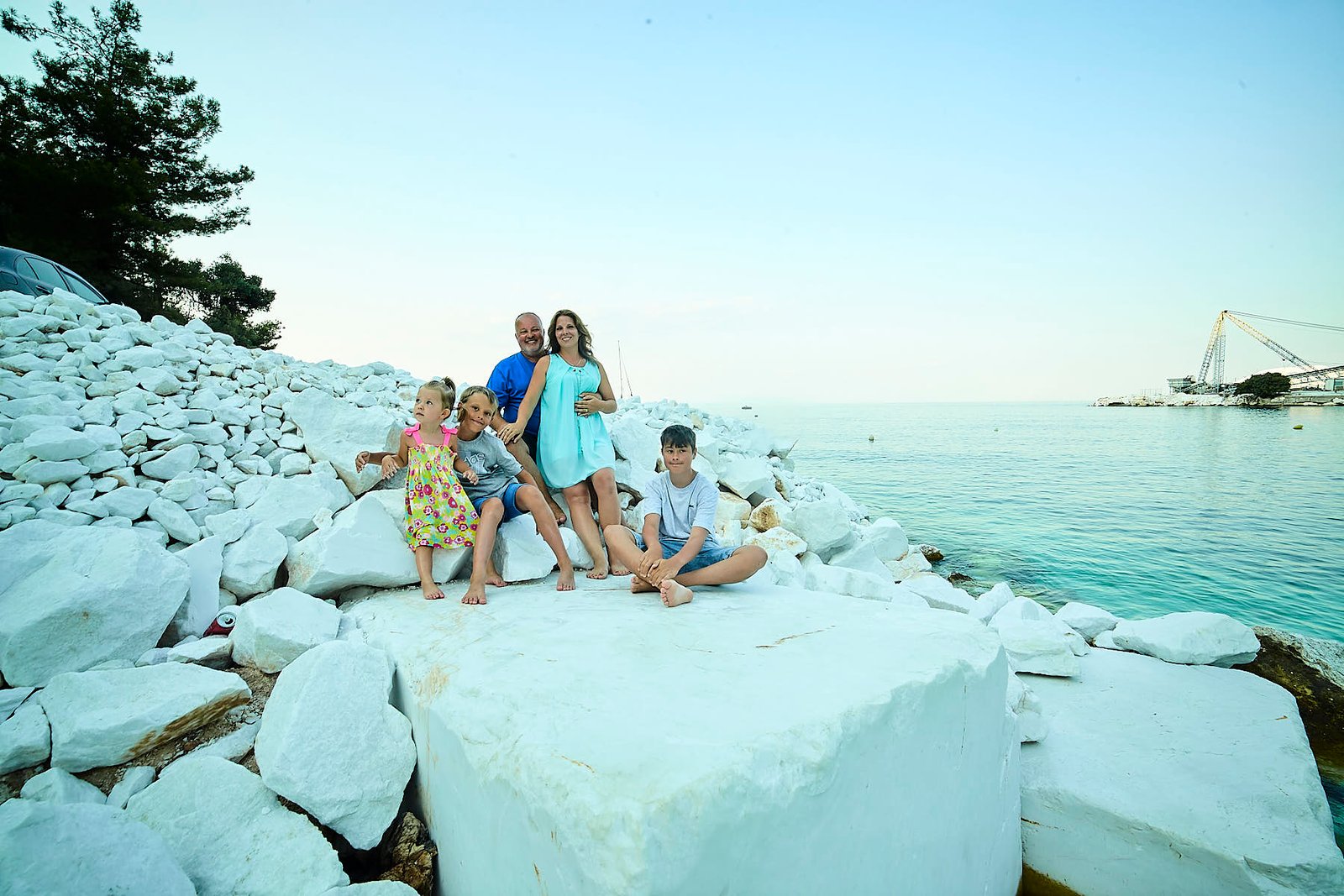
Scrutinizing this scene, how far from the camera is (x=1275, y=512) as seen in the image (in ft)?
33.1

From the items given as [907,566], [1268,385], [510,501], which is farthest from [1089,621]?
[1268,385]

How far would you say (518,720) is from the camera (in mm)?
1750

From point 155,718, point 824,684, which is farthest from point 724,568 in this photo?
point 155,718

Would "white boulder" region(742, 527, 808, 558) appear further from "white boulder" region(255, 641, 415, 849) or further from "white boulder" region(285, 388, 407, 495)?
"white boulder" region(255, 641, 415, 849)

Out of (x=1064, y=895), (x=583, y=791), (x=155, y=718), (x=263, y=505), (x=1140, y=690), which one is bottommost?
(x=1064, y=895)

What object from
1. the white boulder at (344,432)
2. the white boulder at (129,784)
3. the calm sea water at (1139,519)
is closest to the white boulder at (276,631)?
the white boulder at (129,784)

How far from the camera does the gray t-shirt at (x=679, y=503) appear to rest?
337 centimetres

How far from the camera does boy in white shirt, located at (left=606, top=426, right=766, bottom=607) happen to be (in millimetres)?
3041

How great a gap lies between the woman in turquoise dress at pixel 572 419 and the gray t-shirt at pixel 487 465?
0.29m

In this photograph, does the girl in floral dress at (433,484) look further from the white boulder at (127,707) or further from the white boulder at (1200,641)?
the white boulder at (1200,641)

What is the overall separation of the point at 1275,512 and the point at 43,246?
25166 mm

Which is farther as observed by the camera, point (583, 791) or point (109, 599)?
point (109, 599)

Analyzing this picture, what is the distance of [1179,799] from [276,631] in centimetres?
389

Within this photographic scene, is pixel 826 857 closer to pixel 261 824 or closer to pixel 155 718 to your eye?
pixel 261 824
